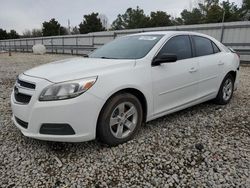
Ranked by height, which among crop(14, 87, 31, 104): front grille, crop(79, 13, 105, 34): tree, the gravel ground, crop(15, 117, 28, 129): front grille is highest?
crop(79, 13, 105, 34): tree

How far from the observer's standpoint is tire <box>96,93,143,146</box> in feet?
9.13

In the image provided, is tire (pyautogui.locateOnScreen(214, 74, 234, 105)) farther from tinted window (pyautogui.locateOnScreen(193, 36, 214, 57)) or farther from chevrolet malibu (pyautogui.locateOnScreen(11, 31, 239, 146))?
tinted window (pyautogui.locateOnScreen(193, 36, 214, 57))

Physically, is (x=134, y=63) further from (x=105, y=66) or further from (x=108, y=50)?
(x=108, y=50)

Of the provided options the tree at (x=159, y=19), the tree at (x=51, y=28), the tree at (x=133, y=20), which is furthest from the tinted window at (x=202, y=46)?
the tree at (x=51, y=28)

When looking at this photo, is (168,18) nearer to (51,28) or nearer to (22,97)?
(51,28)

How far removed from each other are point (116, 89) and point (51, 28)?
44.0 m

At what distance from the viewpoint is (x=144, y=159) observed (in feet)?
8.98

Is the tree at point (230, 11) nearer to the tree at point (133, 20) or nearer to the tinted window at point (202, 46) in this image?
the tree at point (133, 20)

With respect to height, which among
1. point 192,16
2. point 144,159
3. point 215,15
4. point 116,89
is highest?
point 192,16

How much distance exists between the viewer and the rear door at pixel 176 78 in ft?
10.9

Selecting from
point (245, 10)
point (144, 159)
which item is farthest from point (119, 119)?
point (245, 10)

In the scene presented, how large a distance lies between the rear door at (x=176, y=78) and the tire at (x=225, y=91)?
34.8 inches

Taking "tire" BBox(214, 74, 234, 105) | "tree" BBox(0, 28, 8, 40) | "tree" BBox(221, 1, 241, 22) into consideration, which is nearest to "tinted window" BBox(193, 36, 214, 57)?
"tire" BBox(214, 74, 234, 105)

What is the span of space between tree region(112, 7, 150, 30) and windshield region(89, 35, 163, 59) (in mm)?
32170
